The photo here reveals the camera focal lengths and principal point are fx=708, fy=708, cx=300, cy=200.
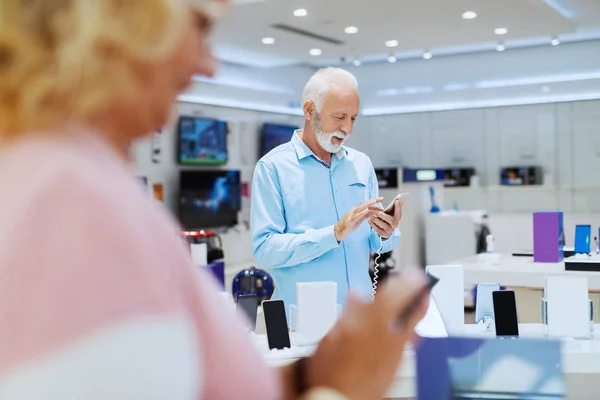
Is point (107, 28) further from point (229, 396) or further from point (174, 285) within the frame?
point (229, 396)

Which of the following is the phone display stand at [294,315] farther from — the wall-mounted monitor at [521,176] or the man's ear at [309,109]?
the wall-mounted monitor at [521,176]

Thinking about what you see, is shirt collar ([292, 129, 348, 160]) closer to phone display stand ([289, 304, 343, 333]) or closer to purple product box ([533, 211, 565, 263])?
phone display stand ([289, 304, 343, 333])

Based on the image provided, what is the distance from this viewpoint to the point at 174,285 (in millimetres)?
576

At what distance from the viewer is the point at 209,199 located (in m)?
8.80

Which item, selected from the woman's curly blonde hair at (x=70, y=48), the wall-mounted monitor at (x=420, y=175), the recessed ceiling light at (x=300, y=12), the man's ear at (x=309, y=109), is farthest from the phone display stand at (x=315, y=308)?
the wall-mounted monitor at (x=420, y=175)

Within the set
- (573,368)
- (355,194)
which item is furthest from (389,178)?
(573,368)

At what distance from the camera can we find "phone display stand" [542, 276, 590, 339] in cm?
197

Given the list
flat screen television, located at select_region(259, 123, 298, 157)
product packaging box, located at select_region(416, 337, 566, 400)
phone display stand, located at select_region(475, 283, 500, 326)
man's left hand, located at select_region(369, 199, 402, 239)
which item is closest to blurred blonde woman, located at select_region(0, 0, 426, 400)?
product packaging box, located at select_region(416, 337, 566, 400)

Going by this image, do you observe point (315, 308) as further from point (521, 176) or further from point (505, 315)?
point (521, 176)

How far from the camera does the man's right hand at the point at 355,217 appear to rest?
95.1 inches

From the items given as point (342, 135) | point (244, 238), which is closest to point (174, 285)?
point (342, 135)

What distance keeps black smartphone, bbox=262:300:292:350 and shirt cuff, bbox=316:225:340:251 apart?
58cm

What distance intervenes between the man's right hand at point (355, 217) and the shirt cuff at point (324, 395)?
1740mm

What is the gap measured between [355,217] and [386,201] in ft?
24.7
